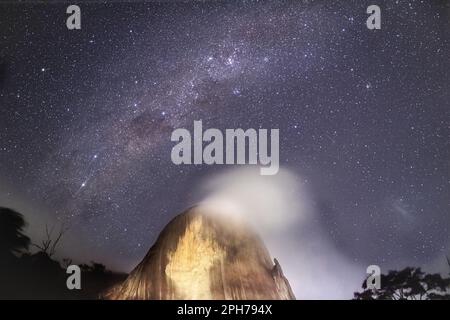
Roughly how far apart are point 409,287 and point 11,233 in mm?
3821

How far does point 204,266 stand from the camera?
201 inches

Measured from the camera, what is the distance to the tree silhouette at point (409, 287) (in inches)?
190

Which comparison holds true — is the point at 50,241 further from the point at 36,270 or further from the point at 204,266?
the point at 204,266

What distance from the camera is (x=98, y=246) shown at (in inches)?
195

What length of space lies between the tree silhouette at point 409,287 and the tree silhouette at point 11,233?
323cm

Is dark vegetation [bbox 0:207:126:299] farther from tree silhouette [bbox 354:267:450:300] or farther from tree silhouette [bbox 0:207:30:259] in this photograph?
tree silhouette [bbox 354:267:450:300]

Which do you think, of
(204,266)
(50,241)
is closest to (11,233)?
(50,241)
